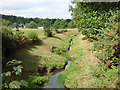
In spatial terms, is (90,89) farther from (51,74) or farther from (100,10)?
(100,10)

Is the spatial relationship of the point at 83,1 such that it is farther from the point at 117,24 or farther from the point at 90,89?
the point at 90,89

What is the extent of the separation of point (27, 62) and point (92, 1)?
14.1 metres

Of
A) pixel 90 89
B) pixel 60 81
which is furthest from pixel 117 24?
pixel 60 81

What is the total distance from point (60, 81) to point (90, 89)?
3.29m

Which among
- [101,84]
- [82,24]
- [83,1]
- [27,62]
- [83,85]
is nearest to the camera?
[101,84]

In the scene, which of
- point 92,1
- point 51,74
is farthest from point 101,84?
point 92,1

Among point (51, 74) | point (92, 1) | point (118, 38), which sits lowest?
point (51, 74)

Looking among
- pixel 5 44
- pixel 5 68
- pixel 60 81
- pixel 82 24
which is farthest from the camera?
pixel 82 24

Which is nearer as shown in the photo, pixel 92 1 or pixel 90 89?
pixel 90 89

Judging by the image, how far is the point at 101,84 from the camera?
6754 mm

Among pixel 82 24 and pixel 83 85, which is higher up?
pixel 82 24

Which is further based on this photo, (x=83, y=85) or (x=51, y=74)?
(x=51, y=74)

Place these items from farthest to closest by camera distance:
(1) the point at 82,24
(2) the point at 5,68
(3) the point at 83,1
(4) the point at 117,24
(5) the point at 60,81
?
(1) the point at 82,24 < (3) the point at 83,1 < (5) the point at 60,81 < (2) the point at 5,68 < (4) the point at 117,24

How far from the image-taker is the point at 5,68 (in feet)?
28.8
